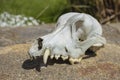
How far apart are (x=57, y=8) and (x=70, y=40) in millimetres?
2937

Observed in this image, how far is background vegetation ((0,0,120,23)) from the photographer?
18.5ft

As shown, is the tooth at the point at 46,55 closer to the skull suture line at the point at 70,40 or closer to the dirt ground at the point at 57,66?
the skull suture line at the point at 70,40

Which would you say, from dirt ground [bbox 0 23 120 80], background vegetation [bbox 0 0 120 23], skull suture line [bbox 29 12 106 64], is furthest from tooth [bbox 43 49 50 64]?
background vegetation [bbox 0 0 120 23]

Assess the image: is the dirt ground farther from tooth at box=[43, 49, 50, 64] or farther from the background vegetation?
the background vegetation

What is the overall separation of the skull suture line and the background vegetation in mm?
1984

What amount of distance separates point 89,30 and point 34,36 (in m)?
1.00

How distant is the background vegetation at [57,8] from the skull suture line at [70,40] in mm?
1984

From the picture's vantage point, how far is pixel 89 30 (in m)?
3.44

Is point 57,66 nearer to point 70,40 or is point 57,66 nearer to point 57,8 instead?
point 70,40

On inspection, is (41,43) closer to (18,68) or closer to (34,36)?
(18,68)

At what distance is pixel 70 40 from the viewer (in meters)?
3.37

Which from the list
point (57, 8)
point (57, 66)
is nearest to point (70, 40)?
point (57, 66)

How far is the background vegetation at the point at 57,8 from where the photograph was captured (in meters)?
5.64

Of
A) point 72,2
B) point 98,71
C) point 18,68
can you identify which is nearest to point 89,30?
→ point 98,71
